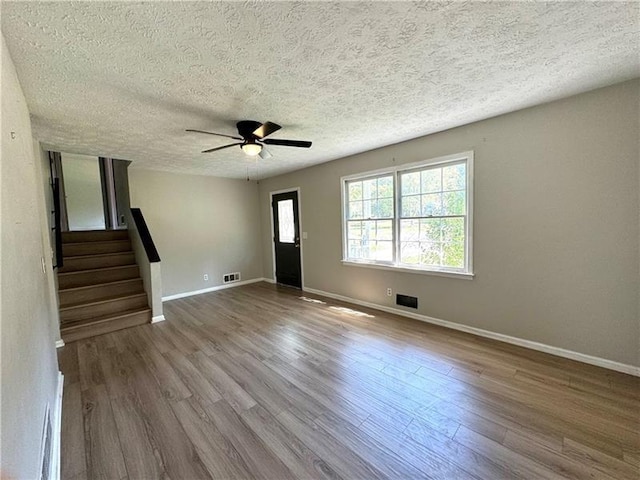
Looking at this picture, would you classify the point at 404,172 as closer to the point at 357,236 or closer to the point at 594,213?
the point at 357,236


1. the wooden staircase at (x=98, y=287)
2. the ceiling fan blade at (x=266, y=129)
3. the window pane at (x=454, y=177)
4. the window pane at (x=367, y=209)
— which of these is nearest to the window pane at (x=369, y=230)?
the window pane at (x=367, y=209)

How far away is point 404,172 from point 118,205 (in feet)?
20.9

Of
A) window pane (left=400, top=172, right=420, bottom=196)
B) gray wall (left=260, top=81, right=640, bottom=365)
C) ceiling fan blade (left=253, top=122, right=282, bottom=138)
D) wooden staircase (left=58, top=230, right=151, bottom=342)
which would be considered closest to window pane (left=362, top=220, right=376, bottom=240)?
window pane (left=400, top=172, right=420, bottom=196)

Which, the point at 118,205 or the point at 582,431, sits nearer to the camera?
the point at 582,431

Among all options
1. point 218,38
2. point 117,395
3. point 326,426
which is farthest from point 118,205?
point 326,426

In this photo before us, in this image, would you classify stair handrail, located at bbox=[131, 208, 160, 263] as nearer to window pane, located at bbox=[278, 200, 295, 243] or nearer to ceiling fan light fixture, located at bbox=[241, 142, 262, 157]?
ceiling fan light fixture, located at bbox=[241, 142, 262, 157]

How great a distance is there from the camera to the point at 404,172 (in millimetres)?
3691

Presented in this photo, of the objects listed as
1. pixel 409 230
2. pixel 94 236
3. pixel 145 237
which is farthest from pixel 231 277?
pixel 409 230

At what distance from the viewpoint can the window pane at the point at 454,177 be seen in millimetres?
3172

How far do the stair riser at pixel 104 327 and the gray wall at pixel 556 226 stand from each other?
157 inches

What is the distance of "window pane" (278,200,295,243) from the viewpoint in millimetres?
5555

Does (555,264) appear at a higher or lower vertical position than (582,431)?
higher

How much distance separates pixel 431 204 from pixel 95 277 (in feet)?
16.4

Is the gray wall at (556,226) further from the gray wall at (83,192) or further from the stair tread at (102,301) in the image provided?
the gray wall at (83,192)
